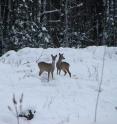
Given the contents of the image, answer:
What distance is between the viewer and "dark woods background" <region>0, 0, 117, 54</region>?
22672 mm

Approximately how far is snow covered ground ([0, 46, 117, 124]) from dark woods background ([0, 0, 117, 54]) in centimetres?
953

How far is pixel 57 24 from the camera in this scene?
27703 mm

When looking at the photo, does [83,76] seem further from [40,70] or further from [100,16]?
[100,16]

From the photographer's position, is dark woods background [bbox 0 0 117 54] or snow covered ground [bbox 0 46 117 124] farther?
dark woods background [bbox 0 0 117 54]

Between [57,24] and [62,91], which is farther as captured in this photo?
[57,24]

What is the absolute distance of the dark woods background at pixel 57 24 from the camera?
2267 cm

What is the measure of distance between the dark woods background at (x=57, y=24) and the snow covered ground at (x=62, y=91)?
31.3 feet

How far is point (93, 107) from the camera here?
7492 mm

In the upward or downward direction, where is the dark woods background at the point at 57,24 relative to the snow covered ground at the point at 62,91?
upward

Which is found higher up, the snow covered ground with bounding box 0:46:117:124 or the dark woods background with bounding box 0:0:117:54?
the dark woods background with bounding box 0:0:117:54

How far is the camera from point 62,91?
336 inches

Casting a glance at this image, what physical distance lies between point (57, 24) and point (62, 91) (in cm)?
1942

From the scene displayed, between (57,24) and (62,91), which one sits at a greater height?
(57,24)

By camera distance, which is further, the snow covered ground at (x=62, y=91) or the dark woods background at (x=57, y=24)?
the dark woods background at (x=57, y=24)
